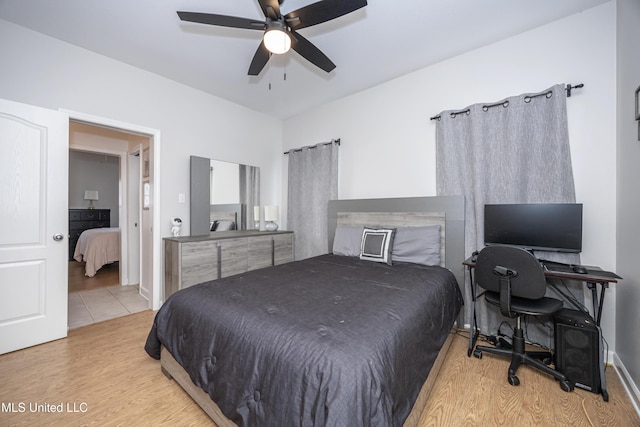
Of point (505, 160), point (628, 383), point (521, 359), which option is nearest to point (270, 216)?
point (505, 160)

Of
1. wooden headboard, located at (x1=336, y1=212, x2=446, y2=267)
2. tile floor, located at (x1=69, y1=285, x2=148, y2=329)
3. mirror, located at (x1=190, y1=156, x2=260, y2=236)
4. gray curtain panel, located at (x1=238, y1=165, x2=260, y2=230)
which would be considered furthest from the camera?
gray curtain panel, located at (x1=238, y1=165, x2=260, y2=230)

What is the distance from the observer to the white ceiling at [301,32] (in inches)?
78.5

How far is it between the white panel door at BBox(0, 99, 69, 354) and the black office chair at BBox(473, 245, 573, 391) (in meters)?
3.65

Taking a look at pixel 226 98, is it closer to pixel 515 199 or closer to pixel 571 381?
pixel 515 199

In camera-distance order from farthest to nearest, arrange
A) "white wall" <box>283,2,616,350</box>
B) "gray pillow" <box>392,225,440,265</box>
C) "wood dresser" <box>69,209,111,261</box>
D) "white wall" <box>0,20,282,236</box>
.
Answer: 1. "wood dresser" <box>69,209,111,261</box>
2. "gray pillow" <box>392,225,440,265</box>
3. "white wall" <box>0,20,282,236</box>
4. "white wall" <box>283,2,616,350</box>

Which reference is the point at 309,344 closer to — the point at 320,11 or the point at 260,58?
the point at 320,11

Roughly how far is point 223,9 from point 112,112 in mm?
1648

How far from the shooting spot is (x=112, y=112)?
2.68 metres

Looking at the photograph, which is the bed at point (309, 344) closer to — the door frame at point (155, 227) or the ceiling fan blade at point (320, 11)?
the door frame at point (155, 227)

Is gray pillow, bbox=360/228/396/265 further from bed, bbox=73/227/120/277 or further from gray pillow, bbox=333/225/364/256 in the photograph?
bed, bbox=73/227/120/277

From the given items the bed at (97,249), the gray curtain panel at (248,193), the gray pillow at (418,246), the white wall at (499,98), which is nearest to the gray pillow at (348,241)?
the gray pillow at (418,246)

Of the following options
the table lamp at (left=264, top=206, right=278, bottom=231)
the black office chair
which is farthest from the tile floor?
the black office chair

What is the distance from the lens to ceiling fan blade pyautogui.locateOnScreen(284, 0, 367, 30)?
1.53 meters

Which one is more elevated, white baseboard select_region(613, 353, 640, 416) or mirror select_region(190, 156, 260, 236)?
mirror select_region(190, 156, 260, 236)
